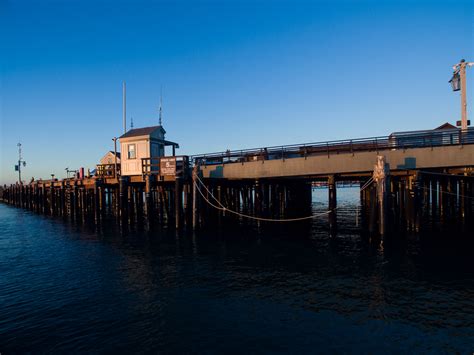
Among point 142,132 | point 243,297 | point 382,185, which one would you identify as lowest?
point 243,297

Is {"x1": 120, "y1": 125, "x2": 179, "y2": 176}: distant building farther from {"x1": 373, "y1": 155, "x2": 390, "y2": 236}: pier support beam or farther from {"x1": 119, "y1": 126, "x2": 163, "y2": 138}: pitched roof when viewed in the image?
{"x1": 373, "y1": 155, "x2": 390, "y2": 236}: pier support beam

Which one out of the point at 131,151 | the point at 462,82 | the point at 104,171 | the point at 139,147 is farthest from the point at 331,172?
the point at 104,171

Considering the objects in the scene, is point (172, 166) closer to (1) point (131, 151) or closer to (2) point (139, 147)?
(2) point (139, 147)

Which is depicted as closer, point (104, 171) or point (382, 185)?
point (382, 185)

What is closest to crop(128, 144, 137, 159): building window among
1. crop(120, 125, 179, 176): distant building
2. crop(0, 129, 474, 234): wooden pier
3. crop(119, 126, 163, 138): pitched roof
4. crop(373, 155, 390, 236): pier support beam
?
crop(120, 125, 179, 176): distant building

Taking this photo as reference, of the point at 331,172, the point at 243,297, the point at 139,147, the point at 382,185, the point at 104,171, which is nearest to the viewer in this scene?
the point at 243,297

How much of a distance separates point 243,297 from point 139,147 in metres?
22.2

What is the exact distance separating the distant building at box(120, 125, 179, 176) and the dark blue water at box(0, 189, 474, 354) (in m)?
11.0

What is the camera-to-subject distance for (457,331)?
28.1 feet

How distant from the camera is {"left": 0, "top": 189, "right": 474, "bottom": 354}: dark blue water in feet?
27.5

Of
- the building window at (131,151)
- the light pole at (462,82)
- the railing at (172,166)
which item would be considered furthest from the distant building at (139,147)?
the light pole at (462,82)

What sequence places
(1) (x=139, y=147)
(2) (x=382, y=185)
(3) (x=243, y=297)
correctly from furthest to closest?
(1) (x=139, y=147) < (2) (x=382, y=185) < (3) (x=243, y=297)

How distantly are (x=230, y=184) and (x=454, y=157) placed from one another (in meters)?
19.5

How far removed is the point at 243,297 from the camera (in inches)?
450
